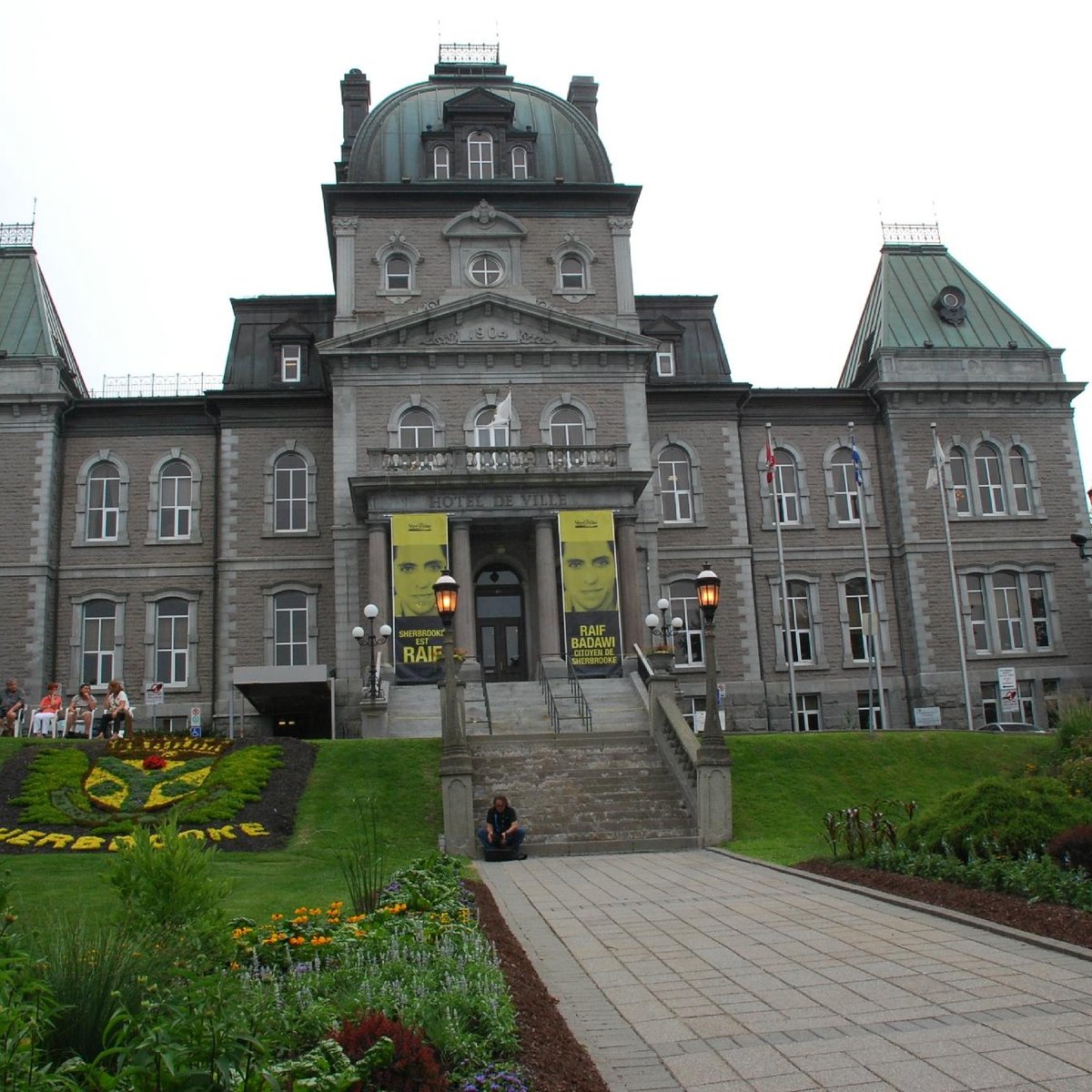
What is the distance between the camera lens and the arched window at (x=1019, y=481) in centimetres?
3909

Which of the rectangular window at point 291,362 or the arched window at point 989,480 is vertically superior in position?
the rectangular window at point 291,362

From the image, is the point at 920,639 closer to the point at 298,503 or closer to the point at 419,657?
the point at 419,657

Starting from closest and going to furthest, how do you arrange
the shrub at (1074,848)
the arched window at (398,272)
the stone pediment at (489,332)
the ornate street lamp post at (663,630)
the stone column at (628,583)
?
the shrub at (1074,848) < the ornate street lamp post at (663,630) < the stone column at (628,583) < the stone pediment at (489,332) < the arched window at (398,272)

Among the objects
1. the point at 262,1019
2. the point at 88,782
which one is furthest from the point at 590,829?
the point at 262,1019

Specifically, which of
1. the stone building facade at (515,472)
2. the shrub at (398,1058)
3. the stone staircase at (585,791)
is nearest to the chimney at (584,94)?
the stone building facade at (515,472)

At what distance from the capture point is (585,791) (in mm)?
21656

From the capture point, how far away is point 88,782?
73.0 ft

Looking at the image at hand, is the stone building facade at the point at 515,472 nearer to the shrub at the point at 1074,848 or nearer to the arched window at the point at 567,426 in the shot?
the arched window at the point at 567,426

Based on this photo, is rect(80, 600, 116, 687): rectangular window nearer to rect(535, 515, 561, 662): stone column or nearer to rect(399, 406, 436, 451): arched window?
rect(399, 406, 436, 451): arched window

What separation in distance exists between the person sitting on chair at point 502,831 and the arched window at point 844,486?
23.9m

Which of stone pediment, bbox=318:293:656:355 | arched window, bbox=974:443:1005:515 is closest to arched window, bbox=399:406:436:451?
stone pediment, bbox=318:293:656:355

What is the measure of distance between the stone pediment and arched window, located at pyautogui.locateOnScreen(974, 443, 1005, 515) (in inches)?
480

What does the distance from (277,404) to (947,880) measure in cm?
2877

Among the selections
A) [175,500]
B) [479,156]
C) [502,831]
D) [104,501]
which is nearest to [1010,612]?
[479,156]
